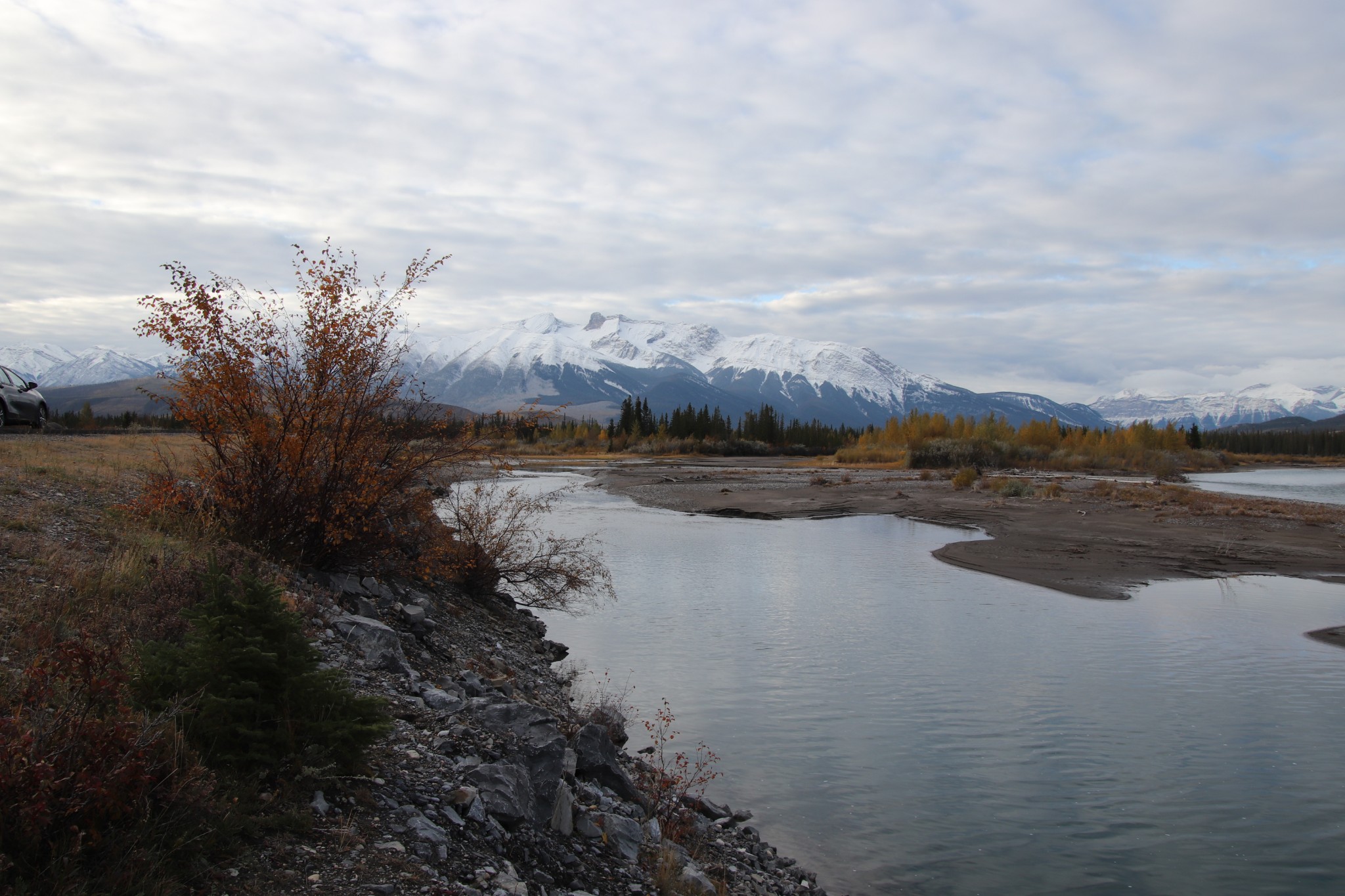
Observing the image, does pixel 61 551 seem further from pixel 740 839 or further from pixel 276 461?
pixel 740 839

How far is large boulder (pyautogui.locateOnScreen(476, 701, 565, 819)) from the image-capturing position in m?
6.76

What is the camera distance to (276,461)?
12.0 m

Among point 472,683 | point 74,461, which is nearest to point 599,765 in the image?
point 472,683

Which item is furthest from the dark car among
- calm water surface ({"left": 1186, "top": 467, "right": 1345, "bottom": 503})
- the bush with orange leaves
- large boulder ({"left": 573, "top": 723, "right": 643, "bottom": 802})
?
calm water surface ({"left": 1186, "top": 467, "right": 1345, "bottom": 503})

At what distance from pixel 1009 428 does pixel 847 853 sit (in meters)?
122

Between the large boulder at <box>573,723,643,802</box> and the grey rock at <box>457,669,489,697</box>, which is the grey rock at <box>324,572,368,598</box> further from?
the large boulder at <box>573,723,643,802</box>

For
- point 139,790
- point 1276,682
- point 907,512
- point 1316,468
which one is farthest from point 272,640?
point 1316,468

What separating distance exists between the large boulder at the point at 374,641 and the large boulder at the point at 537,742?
1670 mm

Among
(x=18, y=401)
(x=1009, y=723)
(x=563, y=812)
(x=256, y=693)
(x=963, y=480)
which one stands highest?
(x=18, y=401)

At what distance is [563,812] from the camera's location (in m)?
6.72

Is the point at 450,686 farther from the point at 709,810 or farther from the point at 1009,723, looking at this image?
the point at 1009,723

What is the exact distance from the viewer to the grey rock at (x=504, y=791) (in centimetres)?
632

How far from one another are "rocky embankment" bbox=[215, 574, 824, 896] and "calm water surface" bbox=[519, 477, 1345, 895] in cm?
136

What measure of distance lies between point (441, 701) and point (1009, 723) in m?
8.08
